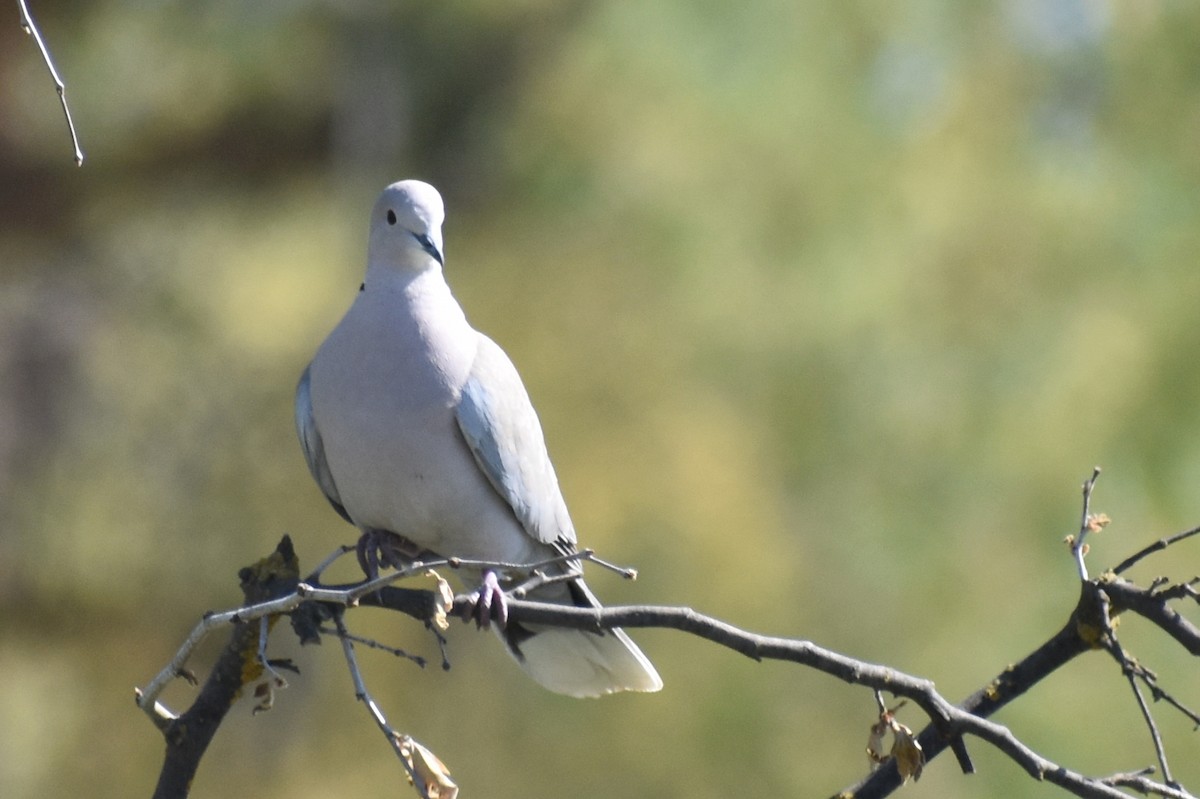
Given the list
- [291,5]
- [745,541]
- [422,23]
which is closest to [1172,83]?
[745,541]

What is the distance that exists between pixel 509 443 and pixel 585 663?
1.39 ft

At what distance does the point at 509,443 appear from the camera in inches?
97.0

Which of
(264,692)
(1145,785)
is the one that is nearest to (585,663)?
(264,692)

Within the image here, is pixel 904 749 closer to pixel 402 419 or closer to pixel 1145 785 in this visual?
pixel 1145 785

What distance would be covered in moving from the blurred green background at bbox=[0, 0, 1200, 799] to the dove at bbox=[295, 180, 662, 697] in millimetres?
2032

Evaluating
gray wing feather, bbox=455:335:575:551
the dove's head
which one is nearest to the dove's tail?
gray wing feather, bbox=455:335:575:551

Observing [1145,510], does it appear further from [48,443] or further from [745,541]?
[48,443]

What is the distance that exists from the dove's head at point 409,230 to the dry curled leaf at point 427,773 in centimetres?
107

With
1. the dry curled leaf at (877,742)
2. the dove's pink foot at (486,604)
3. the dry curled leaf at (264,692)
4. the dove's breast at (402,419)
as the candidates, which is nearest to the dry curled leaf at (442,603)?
the dry curled leaf at (264,692)

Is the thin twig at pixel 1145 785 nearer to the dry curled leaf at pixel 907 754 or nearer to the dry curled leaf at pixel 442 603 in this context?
the dry curled leaf at pixel 907 754

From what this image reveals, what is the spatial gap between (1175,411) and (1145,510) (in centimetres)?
38

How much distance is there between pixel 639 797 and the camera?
4.72 meters

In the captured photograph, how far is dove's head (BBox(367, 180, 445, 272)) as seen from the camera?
2516 mm

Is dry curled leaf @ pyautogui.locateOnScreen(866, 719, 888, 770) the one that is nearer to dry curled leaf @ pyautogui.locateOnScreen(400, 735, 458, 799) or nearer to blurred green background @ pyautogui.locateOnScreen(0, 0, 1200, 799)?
dry curled leaf @ pyautogui.locateOnScreen(400, 735, 458, 799)
